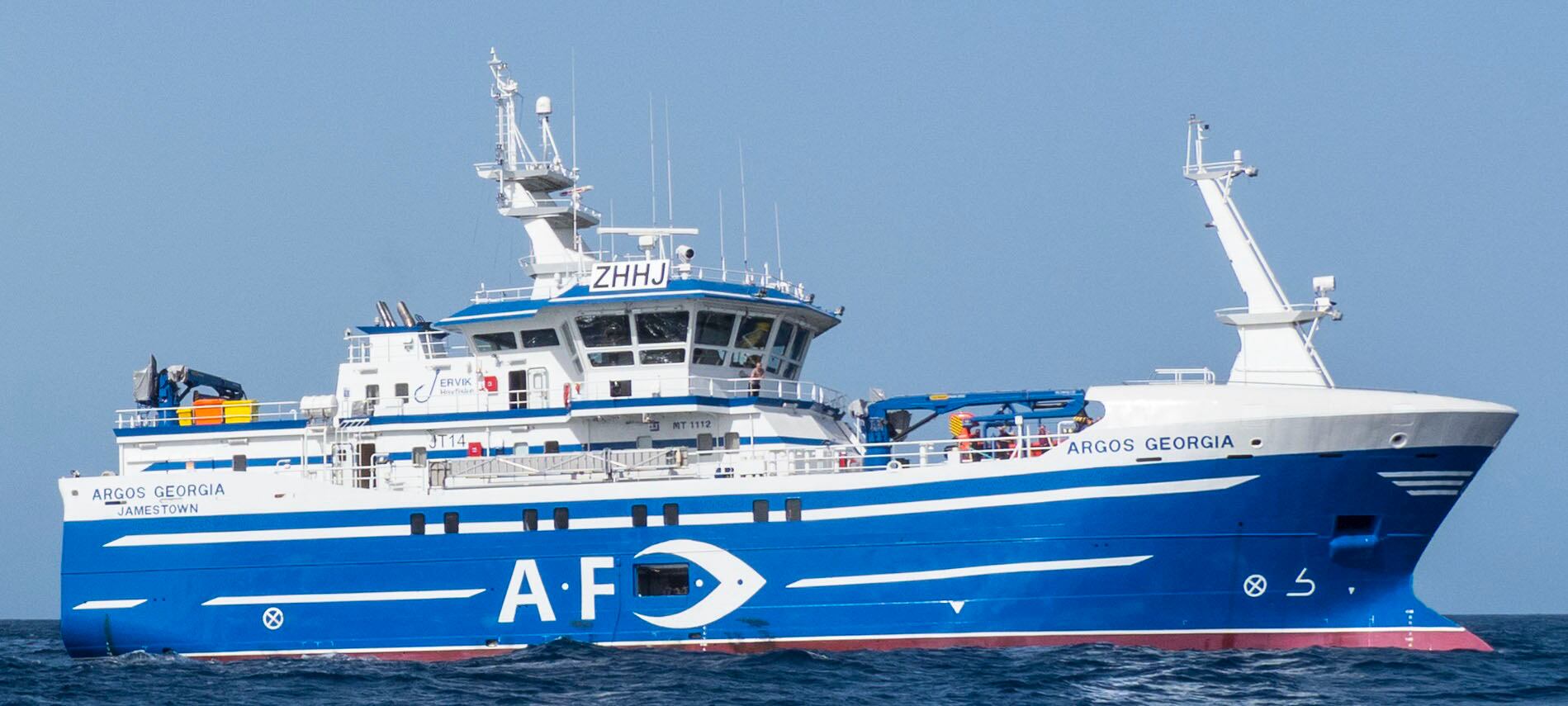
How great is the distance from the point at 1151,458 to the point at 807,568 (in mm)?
5264

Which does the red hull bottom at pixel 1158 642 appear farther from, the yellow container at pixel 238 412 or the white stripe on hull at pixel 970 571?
the yellow container at pixel 238 412

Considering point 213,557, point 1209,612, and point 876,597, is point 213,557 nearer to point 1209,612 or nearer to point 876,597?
point 876,597

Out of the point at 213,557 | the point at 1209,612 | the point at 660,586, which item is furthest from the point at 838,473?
the point at 213,557

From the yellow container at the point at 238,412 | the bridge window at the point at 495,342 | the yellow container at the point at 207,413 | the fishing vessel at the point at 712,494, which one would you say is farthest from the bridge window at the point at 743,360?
the yellow container at the point at 207,413

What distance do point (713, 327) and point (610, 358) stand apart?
1.76m

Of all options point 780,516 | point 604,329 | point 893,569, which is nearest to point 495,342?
point 604,329

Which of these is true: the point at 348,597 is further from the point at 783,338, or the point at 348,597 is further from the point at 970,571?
the point at 970,571

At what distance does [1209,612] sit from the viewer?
24875mm

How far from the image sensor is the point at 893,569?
25.5 m

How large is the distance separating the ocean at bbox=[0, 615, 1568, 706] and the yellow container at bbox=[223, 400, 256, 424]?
4484 mm

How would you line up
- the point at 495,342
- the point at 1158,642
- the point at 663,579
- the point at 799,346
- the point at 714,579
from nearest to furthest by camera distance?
the point at 1158,642, the point at 714,579, the point at 663,579, the point at 495,342, the point at 799,346

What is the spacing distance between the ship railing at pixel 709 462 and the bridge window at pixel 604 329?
182 centimetres

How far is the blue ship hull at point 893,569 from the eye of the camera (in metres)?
24.7

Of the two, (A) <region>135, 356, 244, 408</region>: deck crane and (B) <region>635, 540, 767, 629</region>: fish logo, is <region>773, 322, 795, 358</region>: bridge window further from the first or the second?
(A) <region>135, 356, 244, 408</region>: deck crane
